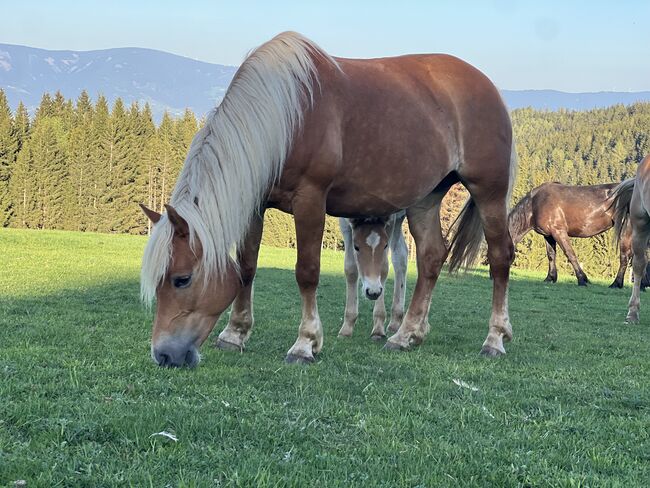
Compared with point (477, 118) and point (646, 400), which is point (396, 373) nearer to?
point (646, 400)

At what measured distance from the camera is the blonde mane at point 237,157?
4.27 metres

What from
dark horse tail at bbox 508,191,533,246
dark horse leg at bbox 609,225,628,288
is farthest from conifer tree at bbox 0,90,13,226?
dark horse leg at bbox 609,225,628,288

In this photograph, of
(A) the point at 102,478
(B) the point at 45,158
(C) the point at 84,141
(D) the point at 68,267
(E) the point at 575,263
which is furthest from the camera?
(C) the point at 84,141

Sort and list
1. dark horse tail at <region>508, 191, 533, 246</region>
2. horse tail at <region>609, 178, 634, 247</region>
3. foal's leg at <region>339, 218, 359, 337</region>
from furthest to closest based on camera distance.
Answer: dark horse tail at <region>508, 191, 533, 246</region>, horse tail at <region>609, 178, 634, 247</region>, foal's leg at <region>339, 218, 359, 337</region>

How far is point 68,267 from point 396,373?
11683mm

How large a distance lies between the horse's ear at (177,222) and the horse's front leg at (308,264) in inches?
36.6

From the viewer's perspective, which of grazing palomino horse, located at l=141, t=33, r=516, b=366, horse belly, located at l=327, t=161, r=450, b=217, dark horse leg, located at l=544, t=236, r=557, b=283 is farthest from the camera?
dark horse leg, located at l=544, t=236, r=557, b=283

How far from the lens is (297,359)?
4762 mm

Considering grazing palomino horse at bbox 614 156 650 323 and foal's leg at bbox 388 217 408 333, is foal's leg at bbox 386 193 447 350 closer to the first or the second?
foal's leg at bbox 388 217 408 333

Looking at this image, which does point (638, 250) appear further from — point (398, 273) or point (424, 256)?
point (424, 256)

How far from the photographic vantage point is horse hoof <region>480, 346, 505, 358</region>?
18.0 feet

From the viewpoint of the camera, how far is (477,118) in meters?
5.98

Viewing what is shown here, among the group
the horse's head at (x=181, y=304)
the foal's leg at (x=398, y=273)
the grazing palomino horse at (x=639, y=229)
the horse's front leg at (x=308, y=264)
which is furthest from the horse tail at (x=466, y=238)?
the horse's head at (x=181, y=304)

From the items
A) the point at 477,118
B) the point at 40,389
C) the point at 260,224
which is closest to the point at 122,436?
the point at 40,389
